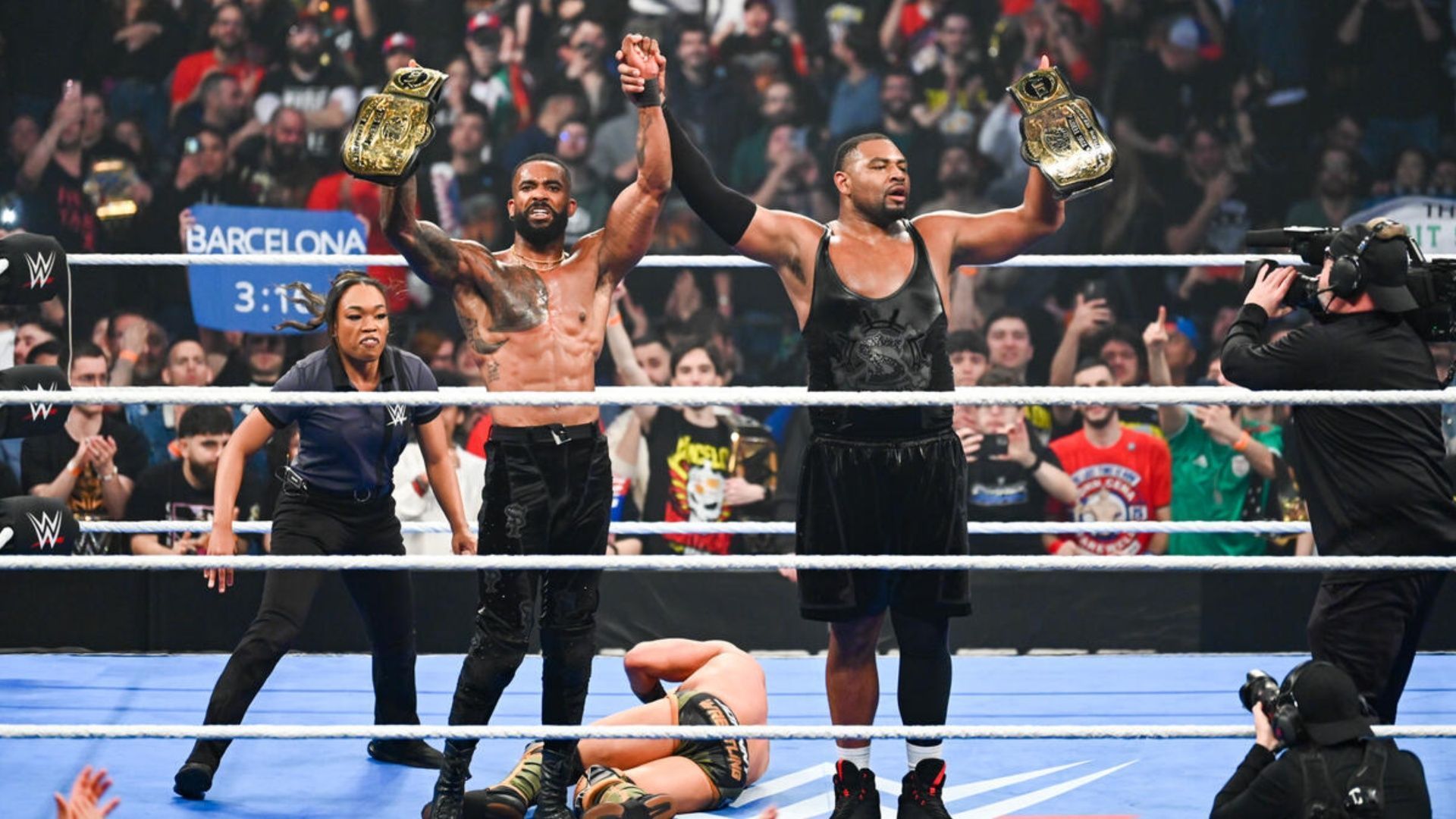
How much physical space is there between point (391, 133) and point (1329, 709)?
2.07 metres

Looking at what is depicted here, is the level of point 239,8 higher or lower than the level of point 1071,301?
higher

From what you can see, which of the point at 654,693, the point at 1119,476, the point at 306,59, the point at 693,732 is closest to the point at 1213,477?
the point at 1119,476

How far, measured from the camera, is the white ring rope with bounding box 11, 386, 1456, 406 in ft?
9.43

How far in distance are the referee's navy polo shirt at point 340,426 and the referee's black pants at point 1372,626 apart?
2.14 meters

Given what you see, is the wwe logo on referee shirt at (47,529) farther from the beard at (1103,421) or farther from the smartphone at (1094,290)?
the smartphone at (1094,290)

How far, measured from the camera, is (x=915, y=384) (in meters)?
3.46

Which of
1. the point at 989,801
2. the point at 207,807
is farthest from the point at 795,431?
the point at 207,807

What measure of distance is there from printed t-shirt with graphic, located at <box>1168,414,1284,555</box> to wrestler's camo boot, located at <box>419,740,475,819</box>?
319 cm

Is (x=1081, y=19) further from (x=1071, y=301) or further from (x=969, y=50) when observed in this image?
(x=1071, y=301)

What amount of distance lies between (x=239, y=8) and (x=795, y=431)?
2.85m

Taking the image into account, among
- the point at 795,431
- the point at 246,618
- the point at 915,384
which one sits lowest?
the point at 246,618

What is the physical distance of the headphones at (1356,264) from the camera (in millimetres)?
3264

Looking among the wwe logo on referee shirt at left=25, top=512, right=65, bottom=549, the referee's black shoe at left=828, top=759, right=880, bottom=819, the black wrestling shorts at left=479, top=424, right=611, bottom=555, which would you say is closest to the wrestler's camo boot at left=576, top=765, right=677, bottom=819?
the referee's black shoe at left=828, top=759, right=880, bottom=819

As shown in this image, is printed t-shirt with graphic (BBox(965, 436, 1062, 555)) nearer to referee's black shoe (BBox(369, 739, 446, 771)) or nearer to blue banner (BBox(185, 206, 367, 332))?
referee's black shoe (BBox(369, 739, 446, 771))
